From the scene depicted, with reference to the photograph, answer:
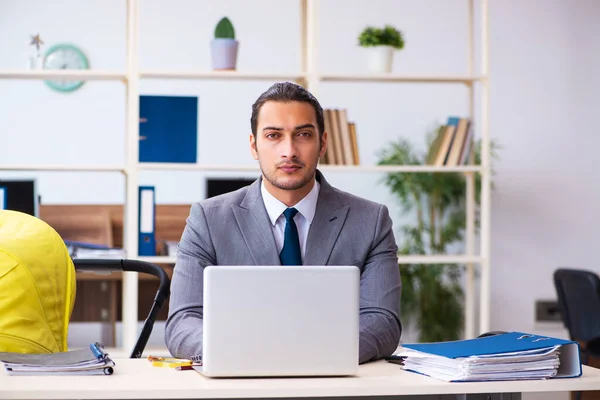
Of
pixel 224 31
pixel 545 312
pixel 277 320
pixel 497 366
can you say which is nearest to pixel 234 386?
pixel 277 320

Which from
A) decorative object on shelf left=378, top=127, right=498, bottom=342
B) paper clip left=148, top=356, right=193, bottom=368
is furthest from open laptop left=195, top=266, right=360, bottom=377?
decorative object on shelf left=378, top=127, right=498, bottom=342

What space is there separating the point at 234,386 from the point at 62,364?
0.35 m

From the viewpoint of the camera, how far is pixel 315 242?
222 cm

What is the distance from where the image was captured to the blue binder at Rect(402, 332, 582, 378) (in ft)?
5.23

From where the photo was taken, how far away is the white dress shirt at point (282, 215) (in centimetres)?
225

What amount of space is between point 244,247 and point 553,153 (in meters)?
4.26

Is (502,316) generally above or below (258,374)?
below

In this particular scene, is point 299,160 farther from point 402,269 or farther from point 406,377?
point 402,269

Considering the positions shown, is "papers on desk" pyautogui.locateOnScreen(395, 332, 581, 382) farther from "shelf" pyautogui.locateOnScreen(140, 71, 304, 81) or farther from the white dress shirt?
"shelf" pyautogui.locateOnScreen(140, 71, 304, 81)

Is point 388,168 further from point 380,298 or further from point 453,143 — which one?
point 380,298

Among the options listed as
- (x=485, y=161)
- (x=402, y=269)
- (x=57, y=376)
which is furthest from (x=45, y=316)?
(x=402, y=269)

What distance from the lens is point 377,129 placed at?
5879 millimetres

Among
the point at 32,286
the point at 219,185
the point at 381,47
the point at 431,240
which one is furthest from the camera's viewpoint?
the point at 431,240

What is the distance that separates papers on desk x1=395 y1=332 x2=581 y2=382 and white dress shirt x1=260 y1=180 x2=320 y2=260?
2.11 feet
